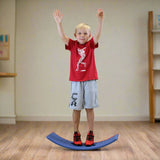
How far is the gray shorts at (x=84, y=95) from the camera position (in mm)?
2205

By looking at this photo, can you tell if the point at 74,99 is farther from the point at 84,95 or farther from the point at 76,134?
the point at 76,134

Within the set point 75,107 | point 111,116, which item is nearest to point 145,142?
point 75,107

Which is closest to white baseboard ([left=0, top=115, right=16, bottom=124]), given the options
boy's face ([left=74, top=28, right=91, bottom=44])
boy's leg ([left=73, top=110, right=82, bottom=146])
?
boy's leg ([left=73, top=110, right=82, bottom=146])

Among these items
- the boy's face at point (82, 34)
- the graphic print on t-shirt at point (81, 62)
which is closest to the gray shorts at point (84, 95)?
the graphic print on t-shirt at point (81, 62)

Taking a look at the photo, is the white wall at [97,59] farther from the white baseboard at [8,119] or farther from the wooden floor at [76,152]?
the wooden floor at [76,152]

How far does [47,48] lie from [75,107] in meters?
1.96

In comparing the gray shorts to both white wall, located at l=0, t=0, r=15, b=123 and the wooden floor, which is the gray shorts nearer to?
the wooden floor

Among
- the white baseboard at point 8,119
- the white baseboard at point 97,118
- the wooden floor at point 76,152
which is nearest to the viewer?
the wooden floor at point 76,152

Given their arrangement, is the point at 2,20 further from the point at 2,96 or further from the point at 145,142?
the point at 145,142

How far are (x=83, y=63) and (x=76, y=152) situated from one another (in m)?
0.78

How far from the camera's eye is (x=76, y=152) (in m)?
2.07

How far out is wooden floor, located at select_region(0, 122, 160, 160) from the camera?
193 cm

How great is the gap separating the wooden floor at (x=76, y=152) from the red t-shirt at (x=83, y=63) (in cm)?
66

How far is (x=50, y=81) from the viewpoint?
396cm
